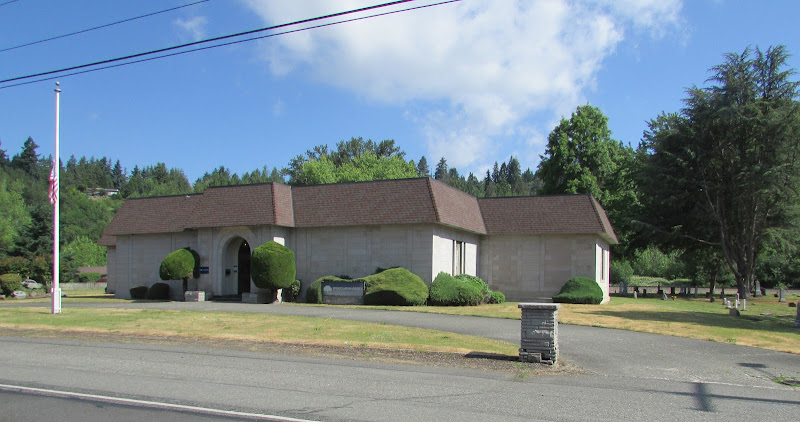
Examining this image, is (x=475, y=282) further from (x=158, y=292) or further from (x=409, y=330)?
(x=158, y=292)

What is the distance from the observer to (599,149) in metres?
51.9

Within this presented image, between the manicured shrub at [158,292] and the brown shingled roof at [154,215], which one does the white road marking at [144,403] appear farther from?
the brown shingled roof at [154,215]

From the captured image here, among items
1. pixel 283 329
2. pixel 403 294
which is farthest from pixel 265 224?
pixel 283 329

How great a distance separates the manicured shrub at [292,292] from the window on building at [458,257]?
8.26 metres

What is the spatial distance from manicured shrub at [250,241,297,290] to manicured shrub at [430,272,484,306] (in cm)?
697

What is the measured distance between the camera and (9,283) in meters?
35.4

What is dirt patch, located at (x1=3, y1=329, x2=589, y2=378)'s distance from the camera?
11.6 meters

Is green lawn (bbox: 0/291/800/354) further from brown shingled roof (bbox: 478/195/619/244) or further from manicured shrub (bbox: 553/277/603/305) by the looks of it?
brown shingled roof (bbox: 478/195/619/244)

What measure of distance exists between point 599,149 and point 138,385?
48117mm

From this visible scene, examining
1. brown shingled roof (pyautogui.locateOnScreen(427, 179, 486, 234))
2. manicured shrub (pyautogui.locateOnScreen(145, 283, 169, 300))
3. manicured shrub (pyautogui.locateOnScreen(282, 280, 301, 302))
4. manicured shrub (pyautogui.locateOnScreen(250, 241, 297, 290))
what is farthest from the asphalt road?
manicured shrub (pyautogui.locateOnScreen(145, 283, 169, 300))

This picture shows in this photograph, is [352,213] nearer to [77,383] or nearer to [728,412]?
[77,383]

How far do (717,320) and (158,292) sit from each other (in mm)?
27528

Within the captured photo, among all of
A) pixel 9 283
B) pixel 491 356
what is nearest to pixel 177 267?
pixel 9 283

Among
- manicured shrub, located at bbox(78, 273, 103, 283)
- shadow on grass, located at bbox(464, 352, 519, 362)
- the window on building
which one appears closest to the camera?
shadow on grass, located at bbox(464, 352, 519, 362)
